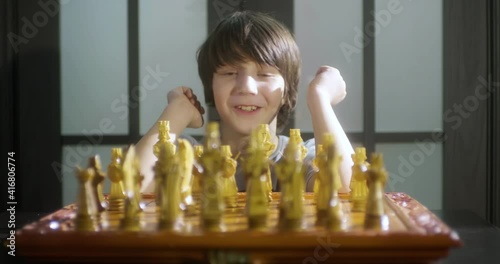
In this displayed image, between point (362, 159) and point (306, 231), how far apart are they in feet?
0.70

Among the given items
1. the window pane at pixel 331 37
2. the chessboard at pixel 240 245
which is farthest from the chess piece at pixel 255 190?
the window pane at pixel 331 37

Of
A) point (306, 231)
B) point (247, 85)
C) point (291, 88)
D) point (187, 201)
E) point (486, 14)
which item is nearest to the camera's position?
point (306, 231)

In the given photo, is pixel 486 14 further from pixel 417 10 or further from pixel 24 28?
pixel 24 28

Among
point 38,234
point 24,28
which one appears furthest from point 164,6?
point 38,234

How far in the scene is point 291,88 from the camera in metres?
1.15

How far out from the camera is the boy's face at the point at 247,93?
1.04m

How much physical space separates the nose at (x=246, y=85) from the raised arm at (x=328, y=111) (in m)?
0.10

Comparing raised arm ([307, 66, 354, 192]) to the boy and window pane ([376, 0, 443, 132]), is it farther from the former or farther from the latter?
window pane ([376, 0, 443, 132])

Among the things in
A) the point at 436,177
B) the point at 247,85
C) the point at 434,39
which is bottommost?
the point at 436,177

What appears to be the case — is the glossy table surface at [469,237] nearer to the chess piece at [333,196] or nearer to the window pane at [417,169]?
the chess piece at [333,196]

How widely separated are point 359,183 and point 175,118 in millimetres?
448

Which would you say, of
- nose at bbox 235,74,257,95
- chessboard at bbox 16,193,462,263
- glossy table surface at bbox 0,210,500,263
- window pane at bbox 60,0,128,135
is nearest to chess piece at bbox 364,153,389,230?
chessboard at bbox 16,193,462,263

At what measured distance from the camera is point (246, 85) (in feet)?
3.33

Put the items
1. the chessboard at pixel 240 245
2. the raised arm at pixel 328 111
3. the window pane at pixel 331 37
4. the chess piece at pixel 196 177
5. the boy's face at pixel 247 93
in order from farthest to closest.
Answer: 1. the window pane at pixel 331 37
2. the boy's face at pixel 247 93
3. the raised arm at pixel 328 111
4. the chess piece at pixel 196 177
5. the chessboard at pixel 240 245
